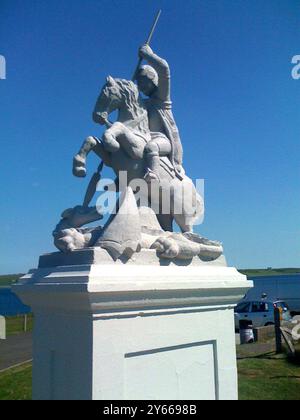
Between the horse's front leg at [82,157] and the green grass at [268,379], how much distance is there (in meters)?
5.64

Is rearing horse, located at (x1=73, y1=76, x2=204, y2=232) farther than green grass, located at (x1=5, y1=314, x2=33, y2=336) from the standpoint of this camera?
No

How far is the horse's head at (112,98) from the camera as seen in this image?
4117 mm

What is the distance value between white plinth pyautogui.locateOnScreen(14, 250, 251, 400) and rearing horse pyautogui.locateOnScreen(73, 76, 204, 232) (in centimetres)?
69

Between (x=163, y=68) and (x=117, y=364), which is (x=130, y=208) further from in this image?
(x=163, y=68)

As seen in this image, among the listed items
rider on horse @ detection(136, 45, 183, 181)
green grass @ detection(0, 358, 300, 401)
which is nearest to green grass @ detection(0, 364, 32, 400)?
green grass @ detection(0, 358, 300, 401)

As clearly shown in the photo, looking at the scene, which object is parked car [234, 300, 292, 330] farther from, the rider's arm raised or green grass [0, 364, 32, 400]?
the rider's arm raised

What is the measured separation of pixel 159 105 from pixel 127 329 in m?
2.71

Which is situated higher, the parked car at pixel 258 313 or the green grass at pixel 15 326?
the parked car at pixel 258 313

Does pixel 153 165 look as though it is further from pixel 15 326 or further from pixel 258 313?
pixel 15 326

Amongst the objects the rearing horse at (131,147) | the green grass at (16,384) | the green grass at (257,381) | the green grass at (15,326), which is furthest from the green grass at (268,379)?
the green grass at (15,326)

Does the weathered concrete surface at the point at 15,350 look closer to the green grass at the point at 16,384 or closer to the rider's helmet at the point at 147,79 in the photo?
the green grass at the point at 16,384

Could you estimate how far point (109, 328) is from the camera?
9.47 feet

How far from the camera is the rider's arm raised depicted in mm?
4359
